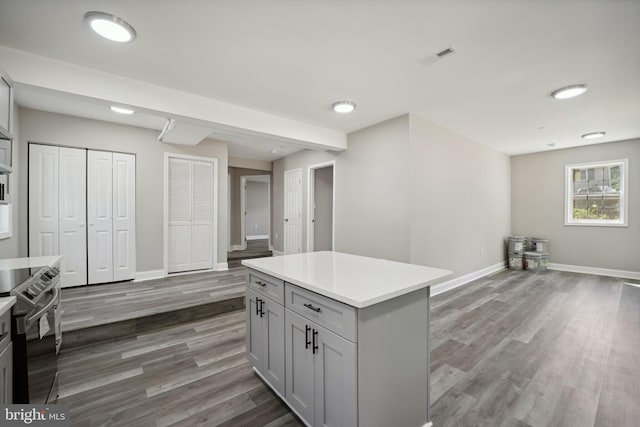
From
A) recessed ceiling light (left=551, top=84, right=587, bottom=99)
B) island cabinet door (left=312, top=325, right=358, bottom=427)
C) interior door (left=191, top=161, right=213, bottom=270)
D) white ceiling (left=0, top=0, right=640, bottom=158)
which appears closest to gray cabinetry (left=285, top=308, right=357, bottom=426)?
island cabinet door (left=312, top=325, right=358, bottom=427)

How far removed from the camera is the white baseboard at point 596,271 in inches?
190

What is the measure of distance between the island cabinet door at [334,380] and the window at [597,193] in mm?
6564

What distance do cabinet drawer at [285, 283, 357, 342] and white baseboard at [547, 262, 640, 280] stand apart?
21.6 feet

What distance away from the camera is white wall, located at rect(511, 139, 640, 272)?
4.79 meters

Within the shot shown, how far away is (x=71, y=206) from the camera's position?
377 centimetres

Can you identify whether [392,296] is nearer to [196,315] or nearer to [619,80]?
[196,315]

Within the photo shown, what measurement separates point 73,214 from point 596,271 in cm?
912

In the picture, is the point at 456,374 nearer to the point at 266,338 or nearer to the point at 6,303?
the point at 266,338

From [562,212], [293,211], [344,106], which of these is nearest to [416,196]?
[344,106]

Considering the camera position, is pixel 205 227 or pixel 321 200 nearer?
pixel 205 227

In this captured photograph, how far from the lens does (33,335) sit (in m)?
1.40

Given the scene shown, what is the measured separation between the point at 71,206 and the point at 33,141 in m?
0.93

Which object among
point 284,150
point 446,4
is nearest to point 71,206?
point 284,150

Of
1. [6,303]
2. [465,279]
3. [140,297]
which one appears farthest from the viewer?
[465,279]
